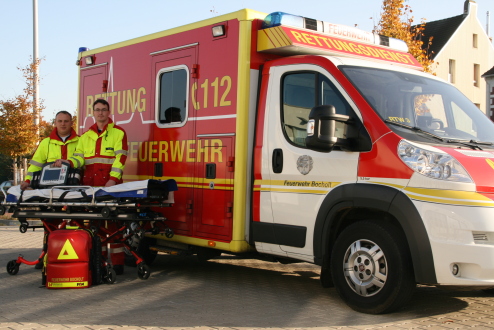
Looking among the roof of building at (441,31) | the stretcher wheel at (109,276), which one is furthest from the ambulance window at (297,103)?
the roof of building at (441,31)

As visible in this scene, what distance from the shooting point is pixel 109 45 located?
901 cm

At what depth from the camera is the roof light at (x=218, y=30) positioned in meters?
7.01

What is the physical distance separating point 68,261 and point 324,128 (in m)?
3.29

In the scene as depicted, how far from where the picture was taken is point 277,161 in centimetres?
643

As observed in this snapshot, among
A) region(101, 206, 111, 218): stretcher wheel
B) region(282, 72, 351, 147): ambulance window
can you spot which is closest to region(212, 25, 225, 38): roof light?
region(282, 72, 351, 147): ambulance window

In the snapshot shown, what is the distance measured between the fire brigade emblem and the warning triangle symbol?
2673mm

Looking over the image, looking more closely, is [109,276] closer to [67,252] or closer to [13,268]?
[67,252]

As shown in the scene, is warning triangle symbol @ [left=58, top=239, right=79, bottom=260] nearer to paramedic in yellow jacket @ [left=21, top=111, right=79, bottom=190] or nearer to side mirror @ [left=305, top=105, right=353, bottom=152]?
paramedic in yellow jacket @ [left=21, top=111, right=79, bottom=190]

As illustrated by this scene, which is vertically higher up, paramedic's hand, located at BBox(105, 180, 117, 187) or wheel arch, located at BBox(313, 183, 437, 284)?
paramedic's hand, located at BBox(105, 180, 117, 187)

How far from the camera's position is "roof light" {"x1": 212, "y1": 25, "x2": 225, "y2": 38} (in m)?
7.01

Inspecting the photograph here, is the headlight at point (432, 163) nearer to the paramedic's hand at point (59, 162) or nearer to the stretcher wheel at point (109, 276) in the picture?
the stretcher wheel at point (109, 276)

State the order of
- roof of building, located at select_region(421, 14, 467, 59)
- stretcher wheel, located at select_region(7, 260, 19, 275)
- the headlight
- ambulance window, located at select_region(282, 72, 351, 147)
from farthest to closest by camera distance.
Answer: roof of building, located at select_region(421, 14, 467, 59), stretcher wheel, located at select_region(7, 260, 19, 275), ambulance window, located at select_region(282, 72, 351, 147), the headlight

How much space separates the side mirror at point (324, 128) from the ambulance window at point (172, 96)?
2369 mm

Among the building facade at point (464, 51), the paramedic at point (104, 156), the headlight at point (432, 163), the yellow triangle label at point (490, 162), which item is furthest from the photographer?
the building facade at point (464, 51)
